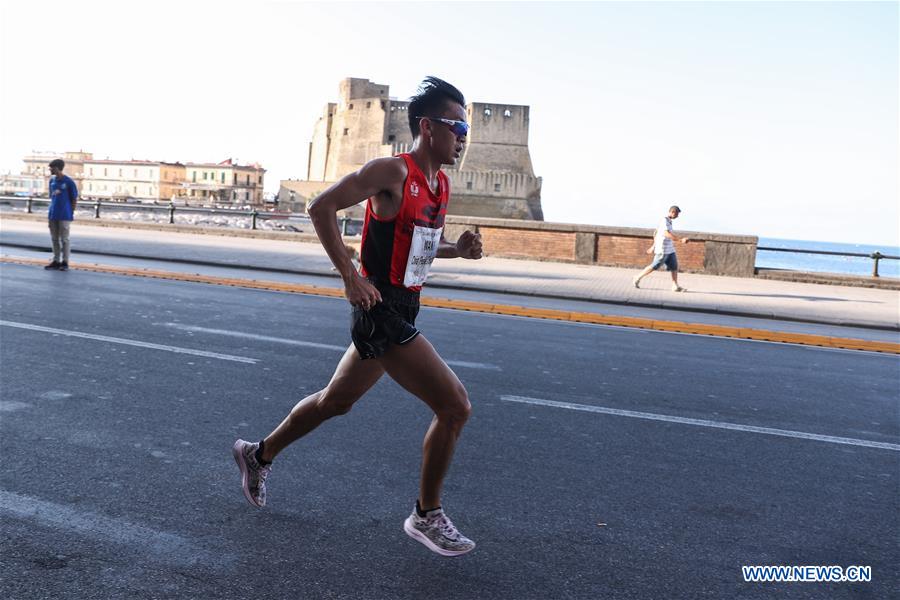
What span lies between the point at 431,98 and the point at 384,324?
968mm

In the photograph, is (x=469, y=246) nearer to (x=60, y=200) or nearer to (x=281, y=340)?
(x=281, y=340)

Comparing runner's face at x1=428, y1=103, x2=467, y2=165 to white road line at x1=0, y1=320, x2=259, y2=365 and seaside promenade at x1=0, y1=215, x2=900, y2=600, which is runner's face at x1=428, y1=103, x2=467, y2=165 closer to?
seaside promenade at x1=0, y1=215, x2=900, y2=600

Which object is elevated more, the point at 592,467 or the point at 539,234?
the point at 539,234

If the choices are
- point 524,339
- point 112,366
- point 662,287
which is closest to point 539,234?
point 662,287

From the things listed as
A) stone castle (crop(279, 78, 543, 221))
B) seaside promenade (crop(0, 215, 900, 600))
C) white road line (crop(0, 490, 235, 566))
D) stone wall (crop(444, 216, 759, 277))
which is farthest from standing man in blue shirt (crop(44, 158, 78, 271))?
stone castle (crop(279, 78, 543, 221))

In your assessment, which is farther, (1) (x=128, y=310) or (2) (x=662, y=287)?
(2) (x=662, y=287)

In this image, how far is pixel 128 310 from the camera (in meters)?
9.84

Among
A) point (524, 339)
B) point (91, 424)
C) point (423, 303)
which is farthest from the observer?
point (423, 303)

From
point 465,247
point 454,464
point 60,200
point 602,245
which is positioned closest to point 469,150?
point 602,245

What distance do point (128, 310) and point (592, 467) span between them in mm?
6685

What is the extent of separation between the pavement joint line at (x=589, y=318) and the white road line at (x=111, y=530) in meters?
8.49

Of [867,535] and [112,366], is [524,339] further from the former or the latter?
[867,535]

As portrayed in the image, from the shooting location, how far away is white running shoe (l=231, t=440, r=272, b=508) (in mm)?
3945

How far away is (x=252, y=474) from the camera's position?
13.1 ft
